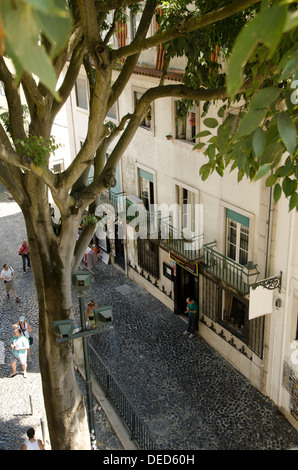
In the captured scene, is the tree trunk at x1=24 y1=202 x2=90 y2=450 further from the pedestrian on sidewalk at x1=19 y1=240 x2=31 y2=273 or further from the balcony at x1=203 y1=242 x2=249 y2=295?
the pedestrian on sidewalk at x1=19 y1=240 x2=31 y2=273

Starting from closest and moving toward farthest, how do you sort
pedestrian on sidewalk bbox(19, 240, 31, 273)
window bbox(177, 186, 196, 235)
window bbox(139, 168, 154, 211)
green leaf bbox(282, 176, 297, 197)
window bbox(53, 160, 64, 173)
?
1. green leaf bbox(282, 176, 297, 197)
2. window bbox(177, 186, 196, 235)
3. window bbox(139, 168, 154, 211)
4. pedestrian on sidewalk bbox(19, 240, 31, 273)
5. window bbox(53, 160, 64, 173)

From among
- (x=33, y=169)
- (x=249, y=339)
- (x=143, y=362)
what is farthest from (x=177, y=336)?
(x=33, y=169)

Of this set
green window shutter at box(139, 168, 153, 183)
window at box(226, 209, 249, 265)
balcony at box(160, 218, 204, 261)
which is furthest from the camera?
green window shutter at box(139, 168, 153, 183)

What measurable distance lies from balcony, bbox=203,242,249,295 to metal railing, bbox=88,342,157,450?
3884 mm

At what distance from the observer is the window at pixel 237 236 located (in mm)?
13309

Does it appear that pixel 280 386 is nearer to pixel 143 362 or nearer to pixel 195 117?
pixel 143 362

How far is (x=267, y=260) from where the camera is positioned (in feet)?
40.7

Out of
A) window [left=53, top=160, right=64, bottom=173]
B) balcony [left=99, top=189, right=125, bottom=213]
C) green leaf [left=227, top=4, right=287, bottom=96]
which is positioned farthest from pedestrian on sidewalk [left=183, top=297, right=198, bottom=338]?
window [left=53, top=160, right=64, bottom=173]

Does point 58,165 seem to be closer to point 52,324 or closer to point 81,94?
point 81,94

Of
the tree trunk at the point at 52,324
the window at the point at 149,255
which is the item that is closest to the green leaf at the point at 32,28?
the tree trunk at the point at 52,324

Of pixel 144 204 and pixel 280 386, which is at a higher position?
pixel 144 204

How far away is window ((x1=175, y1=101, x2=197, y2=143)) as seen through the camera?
1477 cm

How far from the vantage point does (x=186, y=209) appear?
51.8ft
